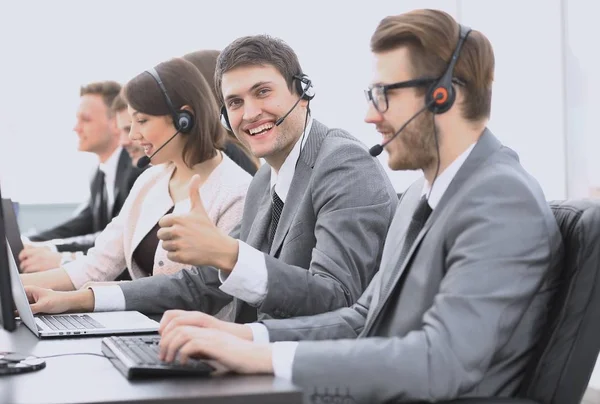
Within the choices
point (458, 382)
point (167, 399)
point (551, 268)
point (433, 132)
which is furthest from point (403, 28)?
point (167, 399)

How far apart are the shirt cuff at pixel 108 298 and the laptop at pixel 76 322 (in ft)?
0.24

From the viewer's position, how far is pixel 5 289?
1.32 m

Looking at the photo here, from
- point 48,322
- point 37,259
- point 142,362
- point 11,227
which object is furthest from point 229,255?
point 37,259

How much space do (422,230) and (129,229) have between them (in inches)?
65.1

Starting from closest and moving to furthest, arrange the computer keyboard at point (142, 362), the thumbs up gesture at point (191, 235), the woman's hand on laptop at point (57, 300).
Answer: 1. the computer keyboard at point (142, 362)
2. the thumbs up gesture at point (191, 235)
3. the woman's hand on laptop at point (57, 300)

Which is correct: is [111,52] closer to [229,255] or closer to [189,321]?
[229,255]

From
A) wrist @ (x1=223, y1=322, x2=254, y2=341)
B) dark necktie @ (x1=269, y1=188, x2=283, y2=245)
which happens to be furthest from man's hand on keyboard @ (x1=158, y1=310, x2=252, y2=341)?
dark necktie @ (x1=269, y1=188, x2=283, y2=245)

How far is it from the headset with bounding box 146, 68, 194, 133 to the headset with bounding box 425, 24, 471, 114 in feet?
4.64

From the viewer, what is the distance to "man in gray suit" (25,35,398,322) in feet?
5.85

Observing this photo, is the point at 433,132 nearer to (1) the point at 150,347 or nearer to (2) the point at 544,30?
(1) the point at 150,347

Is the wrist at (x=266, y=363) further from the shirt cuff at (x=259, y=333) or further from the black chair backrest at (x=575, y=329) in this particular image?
the black chair backrest at (x=575, y=329)

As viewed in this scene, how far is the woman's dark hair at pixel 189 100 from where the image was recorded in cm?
278

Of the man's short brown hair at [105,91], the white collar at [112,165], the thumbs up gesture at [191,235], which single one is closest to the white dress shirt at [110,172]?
the white collar at [112,165]

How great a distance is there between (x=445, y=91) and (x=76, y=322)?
1.01 meters
